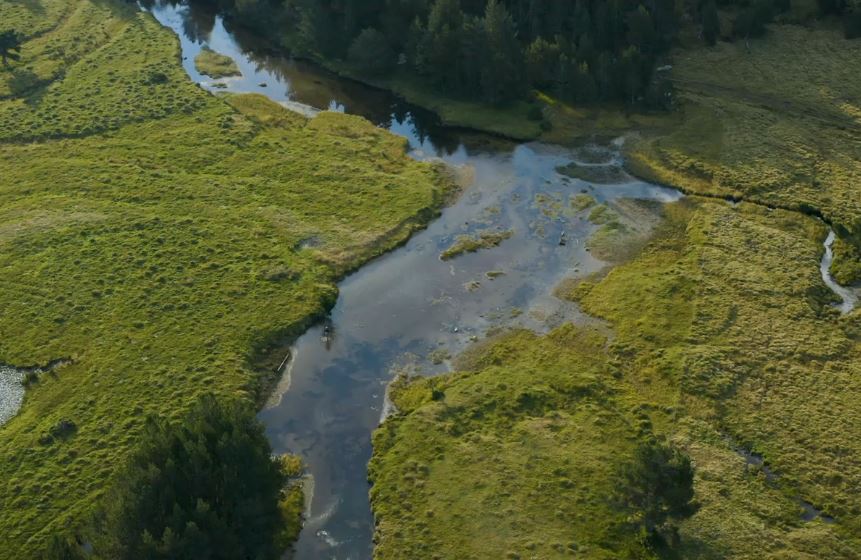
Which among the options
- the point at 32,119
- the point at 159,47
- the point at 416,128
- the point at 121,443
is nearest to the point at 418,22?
the point at 416,128

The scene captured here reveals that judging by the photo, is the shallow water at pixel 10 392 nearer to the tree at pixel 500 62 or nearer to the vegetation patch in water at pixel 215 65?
the vegetation patch in water at pixel 215 65

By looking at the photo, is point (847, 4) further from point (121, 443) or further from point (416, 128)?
point (121, 443)

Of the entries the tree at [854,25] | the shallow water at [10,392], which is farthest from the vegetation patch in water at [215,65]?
the tree at [854,25]

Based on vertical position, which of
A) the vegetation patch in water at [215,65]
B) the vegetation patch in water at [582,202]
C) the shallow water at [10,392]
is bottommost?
the shallow water at [10,392]

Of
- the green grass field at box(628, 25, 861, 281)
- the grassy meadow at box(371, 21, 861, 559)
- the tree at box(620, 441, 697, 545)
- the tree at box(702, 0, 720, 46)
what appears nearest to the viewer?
the tree at box(620, 441, 697, 545)

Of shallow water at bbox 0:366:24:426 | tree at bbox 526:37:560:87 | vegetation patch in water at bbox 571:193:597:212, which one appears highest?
tree at bbox 526:37:560:87

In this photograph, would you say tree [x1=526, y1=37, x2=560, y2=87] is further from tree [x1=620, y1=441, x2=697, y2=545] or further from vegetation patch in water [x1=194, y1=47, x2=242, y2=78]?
tree [x1=620, y1=441, x2=697, y2=545]

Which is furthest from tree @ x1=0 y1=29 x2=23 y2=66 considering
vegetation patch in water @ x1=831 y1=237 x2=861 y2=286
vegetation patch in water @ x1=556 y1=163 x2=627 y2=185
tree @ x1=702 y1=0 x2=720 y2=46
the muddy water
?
vegetation patch in water @ x1=831 y1=237 x2=861 y2=286
